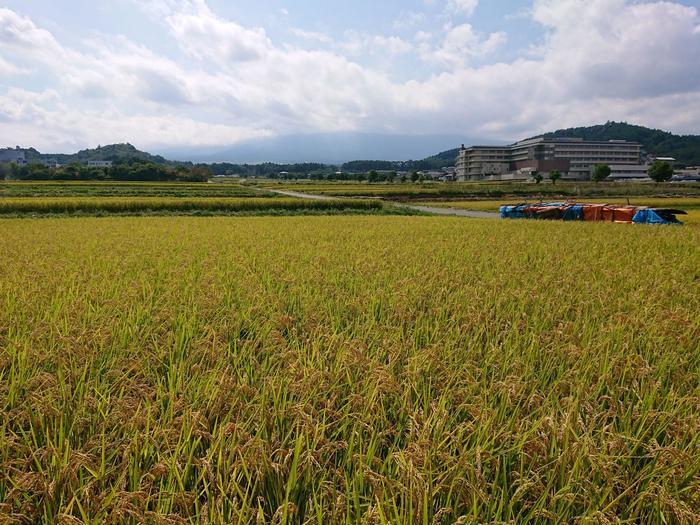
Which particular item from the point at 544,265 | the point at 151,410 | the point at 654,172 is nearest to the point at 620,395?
the point at 151,410

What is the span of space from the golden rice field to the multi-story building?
108846mm

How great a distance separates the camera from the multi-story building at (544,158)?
350 ft

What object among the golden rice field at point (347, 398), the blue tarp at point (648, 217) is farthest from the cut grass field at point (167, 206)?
the golden rice field at point (347, 398)

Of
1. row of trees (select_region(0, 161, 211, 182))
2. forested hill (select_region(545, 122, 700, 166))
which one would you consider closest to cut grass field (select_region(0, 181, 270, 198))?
row of trees (select_region(0, 161, 211, 182))

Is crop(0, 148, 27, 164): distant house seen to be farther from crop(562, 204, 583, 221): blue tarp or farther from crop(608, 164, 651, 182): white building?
crop(608, 164, 651, 182): white building

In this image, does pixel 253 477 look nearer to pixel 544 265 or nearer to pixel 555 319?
pixel 555 319

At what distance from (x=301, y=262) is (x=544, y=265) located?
13.1 ft

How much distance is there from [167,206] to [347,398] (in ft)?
91.2

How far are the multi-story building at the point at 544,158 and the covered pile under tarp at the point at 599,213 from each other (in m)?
86.3

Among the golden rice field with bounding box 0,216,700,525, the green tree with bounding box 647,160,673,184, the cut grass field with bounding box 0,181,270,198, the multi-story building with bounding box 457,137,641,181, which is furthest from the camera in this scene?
the multi-story building with bounding box 457,137,641,181

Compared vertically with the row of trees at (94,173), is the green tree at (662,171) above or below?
below

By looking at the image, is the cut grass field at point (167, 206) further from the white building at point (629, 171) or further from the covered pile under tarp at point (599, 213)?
the white building at point (629, 171)

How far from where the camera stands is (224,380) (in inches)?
88.3

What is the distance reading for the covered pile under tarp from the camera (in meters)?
18.1
